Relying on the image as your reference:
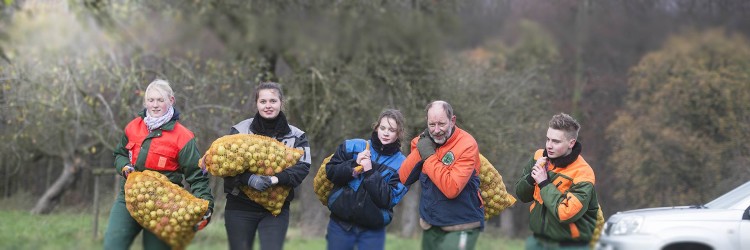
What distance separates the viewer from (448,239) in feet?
21.4

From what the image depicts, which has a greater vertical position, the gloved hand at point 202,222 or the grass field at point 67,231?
the gloved hand at point 202,222

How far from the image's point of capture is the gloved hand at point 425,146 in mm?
6469

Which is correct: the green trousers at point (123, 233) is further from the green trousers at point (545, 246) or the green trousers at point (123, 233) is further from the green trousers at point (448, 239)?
the green trousers at point (545, 246)

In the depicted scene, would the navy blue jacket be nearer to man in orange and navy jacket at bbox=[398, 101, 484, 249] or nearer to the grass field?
man in orange and navy jacket at bbox=[398, 101, 484, 249]

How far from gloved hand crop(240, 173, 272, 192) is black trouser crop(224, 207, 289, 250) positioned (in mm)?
284

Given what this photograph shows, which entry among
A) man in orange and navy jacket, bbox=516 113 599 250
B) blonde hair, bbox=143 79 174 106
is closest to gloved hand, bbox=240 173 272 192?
blonde hair, bbox=143 79 174 106

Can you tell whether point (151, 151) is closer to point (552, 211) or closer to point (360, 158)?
point (360, 158)

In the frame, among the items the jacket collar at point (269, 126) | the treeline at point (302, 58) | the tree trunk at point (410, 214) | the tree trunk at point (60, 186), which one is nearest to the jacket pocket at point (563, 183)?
the jacket collar at point (269, 126)

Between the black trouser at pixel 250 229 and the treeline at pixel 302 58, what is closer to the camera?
the black trouser at pixel 250 229

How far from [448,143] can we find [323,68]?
1076 centimetres

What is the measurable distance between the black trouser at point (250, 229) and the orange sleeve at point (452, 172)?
4.09 ft

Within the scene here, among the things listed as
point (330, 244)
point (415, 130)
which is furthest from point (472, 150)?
point (415, 130)

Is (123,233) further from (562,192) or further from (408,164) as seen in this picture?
(562,192)

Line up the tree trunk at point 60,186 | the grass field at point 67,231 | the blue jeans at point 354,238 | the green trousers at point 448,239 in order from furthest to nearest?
1. the tree trunk at point 60,186
2. the grass field at point 67,231
3. the blue jeans at point 354,238
4. the green trousers at point 448,239
